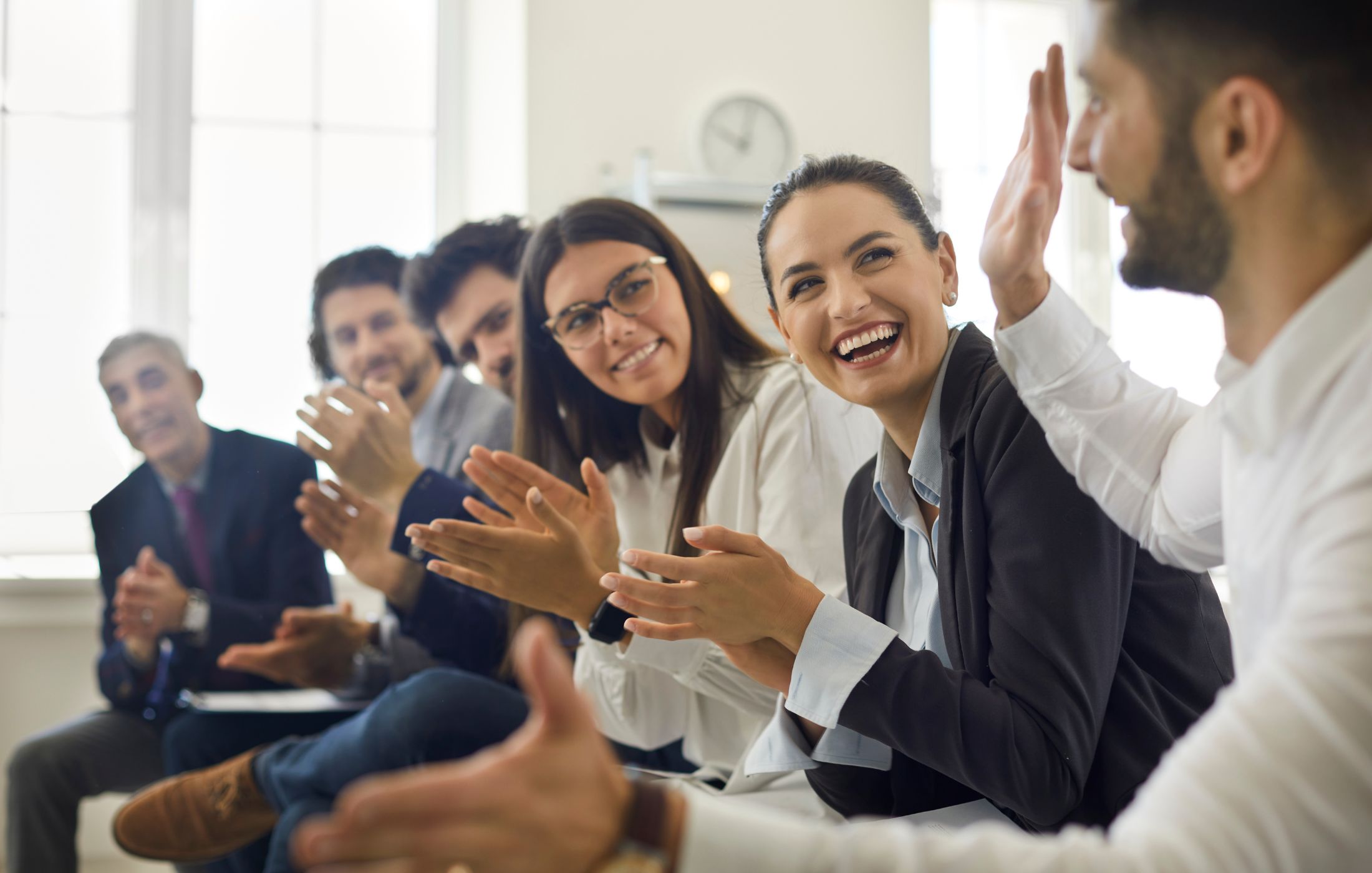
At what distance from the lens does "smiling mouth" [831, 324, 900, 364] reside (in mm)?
1101

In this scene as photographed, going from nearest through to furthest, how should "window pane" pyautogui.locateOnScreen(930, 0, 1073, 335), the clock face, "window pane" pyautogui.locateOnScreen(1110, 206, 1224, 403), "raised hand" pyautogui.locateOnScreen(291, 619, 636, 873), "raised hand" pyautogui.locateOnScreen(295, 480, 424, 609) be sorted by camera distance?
"raised hand" pyautogui.locateOnScreen(291, 619, 636, 873), "raised hand" pyautogui.locateOnScreen(295, 480, 424, 609), the clock face, "window pane" pyautogui.locateOnScreen(1110, 206, 1224, 403), "window pane" pyautogui.locateOnScreen(930, 0, 1073, 335)

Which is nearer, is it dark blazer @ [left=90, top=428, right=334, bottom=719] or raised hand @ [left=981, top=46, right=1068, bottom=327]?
raised hand @ [left=981, top=46, right=1068, bottom=327]

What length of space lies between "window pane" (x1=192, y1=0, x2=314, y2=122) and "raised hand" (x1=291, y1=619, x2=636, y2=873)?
2863mm

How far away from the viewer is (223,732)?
6.23ft

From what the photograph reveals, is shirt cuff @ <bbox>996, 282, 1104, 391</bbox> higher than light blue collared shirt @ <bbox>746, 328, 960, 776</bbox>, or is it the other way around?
shirt cuff @ <bbox>996, 282, 1104, 391</bbox>

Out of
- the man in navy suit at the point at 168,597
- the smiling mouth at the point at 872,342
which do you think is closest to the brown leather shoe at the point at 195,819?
the man in navy suit at the point at 168,597

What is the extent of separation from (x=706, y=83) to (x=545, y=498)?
87.8 inches

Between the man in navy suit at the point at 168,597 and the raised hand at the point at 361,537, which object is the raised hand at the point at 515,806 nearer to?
the raised hand at the point at 361,537

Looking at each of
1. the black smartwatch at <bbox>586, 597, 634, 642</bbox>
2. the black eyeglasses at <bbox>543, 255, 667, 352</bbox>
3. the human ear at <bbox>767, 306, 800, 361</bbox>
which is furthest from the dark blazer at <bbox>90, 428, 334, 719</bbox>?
the human ear at <bbox>767, 306, 800, 361</bbox>

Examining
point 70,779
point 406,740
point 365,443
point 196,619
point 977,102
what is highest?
point 977,102

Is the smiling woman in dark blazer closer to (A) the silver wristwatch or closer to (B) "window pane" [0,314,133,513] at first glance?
(A) the silver wristwatch

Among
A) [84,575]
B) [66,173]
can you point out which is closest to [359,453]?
[84,575]

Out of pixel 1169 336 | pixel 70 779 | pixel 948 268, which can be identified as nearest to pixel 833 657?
pixel 948 268

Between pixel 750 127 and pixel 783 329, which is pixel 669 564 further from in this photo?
pixel 750 127
